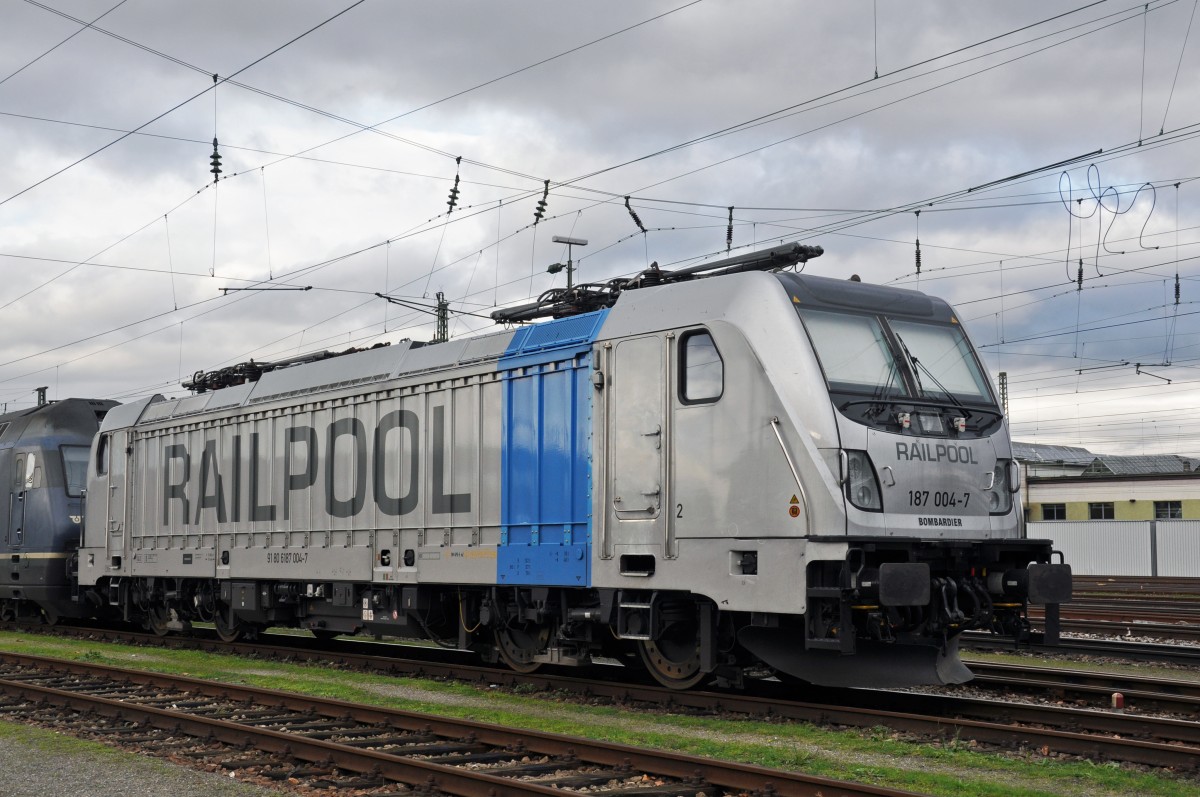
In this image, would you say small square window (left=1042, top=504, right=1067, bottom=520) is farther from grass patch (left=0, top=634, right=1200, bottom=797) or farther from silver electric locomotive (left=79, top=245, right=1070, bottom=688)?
grass patch (left=0, top=634, right=1200, bottom=797)

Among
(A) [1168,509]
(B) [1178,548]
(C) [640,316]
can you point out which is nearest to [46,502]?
(C) [640,316]

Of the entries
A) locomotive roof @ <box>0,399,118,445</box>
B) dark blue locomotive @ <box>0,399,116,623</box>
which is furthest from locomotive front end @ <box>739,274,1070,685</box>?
locomotive roof @ <box>0,399,118,445</box>

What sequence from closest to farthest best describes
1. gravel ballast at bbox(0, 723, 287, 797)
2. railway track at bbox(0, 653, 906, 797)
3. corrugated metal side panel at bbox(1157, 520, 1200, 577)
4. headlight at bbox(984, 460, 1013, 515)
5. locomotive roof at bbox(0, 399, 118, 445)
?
railway track at bbox(0, 653, 906, 797) < gravel ballast at bbox(0, 723, 287, 797) < headlight at bbox(984, 460, 1013, 515) < locomotive roof at bbox(0, 399, 118, 445) < corrugated metal side panel at bbox(1157, 520, 1200, 577)

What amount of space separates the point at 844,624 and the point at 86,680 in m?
9.56

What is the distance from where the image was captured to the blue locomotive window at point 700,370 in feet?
36.6

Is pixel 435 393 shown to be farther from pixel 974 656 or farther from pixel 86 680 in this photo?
pixel 974 656

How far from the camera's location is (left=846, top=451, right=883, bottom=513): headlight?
10188mm

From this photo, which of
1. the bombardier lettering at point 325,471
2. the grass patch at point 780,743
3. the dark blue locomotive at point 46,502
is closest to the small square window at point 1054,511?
the dark blue locomotive at point 46,502

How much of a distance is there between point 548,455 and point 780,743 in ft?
14.0

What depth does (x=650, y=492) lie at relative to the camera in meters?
11.6

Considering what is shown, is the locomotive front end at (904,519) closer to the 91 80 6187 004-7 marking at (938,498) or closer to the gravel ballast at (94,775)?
the 91 80 6187 004-7 marking at (938,498)

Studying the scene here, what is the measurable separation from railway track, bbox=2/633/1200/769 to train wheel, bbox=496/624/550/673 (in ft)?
0.52

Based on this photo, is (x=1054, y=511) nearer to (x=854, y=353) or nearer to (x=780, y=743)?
(x=854, y=353)

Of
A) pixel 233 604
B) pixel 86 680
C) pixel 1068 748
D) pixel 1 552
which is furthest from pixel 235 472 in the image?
pixel 1068 748
